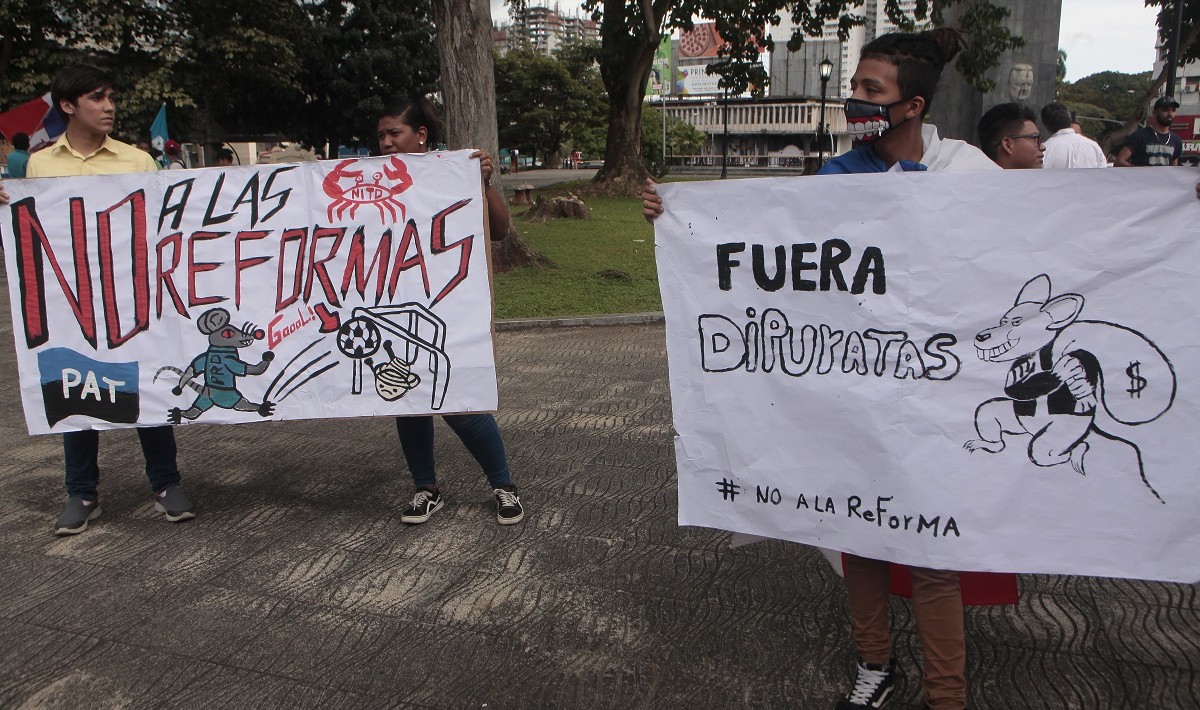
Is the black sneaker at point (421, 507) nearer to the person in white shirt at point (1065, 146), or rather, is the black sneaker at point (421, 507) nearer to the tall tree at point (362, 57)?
the person in white shirt at point (1065, 146)

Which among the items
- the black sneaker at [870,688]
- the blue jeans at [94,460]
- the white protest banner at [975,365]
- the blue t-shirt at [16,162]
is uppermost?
the blue t-shirt at [16,162]

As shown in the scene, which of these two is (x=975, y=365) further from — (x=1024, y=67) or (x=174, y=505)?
(x=1024, y=67)

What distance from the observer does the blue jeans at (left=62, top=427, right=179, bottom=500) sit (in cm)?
420

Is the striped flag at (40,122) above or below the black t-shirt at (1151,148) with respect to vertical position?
above

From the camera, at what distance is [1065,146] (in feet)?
23.3

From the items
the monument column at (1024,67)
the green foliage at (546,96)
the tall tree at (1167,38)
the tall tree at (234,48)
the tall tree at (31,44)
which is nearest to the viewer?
the monument column at (1024,67)

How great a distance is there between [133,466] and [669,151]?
247 feet

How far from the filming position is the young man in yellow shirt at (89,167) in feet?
13.3

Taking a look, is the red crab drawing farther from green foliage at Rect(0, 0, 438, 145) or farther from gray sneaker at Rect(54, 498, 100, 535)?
green foliage at Rect(0, 0, 438, 145)

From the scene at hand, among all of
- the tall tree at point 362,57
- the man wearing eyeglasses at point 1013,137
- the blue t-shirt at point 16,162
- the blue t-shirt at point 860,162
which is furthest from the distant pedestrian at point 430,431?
the tall tree at point 362,57

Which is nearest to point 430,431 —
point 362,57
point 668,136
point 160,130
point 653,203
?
point 653,203

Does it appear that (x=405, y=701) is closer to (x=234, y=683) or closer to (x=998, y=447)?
(x=234, y=683)

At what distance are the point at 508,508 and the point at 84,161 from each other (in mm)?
2419

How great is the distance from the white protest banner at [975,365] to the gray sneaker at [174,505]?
2681mm
